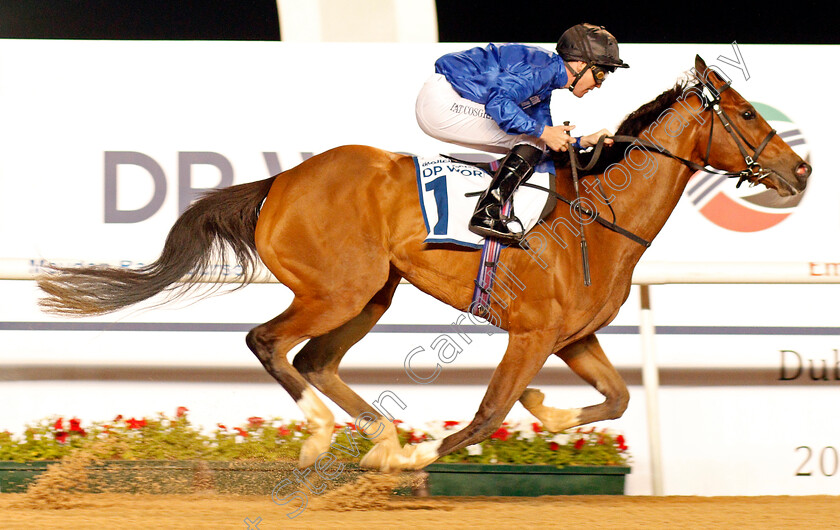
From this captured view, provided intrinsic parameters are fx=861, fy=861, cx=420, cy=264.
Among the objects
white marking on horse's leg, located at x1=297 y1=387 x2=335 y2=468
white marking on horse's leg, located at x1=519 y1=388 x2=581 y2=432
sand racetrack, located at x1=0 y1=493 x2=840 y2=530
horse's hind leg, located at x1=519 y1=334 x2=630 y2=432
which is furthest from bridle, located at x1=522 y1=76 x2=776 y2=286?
white marking on horse's leg, located at x1=297 y1=387 x2=335 y2=468

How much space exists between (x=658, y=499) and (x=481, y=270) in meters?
1.32

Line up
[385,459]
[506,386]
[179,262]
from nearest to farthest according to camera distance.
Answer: [506,386] < [385,459] < [179,262]

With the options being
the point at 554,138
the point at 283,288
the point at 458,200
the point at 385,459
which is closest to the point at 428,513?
the point at 385,459

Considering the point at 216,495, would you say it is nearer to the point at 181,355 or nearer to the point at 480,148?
the point at 181,355

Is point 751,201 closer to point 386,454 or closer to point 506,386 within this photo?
point 506,386

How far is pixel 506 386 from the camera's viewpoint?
9.73 ft

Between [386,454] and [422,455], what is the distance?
0.16 metres

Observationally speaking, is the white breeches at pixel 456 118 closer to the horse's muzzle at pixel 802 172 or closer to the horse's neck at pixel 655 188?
the horse's neck at pixel 655 188

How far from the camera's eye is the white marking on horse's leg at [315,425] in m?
3.06

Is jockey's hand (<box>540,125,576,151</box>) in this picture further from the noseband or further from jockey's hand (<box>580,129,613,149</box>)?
the noseband

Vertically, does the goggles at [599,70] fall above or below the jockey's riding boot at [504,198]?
above

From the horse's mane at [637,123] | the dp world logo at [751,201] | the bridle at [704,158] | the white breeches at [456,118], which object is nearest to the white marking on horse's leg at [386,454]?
the bridle at [704,158]

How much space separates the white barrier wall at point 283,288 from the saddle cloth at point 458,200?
88 centimetres

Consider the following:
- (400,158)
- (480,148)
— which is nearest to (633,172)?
(480,148)
